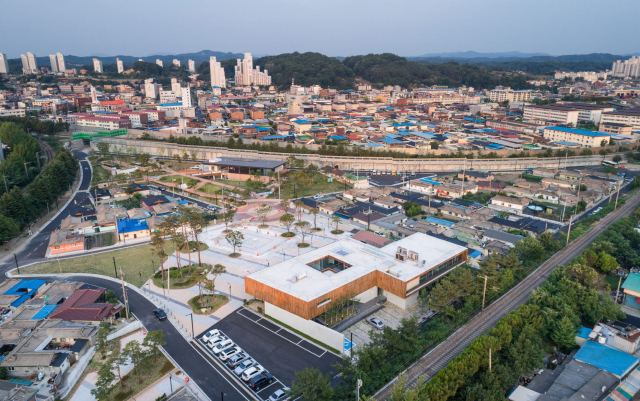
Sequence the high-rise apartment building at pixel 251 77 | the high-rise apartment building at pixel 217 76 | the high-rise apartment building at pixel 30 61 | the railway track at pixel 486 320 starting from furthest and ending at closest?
the high-rise apartment building at pixel 30 61
the high-rise apartment building at pixel 251 77
the high-rise apartment building at pixel 217 76
the railway track at pixel 486 320

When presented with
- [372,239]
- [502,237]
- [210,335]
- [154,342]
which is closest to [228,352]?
[210,335]

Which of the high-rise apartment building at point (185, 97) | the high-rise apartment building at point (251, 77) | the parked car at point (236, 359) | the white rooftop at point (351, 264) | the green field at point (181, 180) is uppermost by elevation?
the high-rise apartment building at point (251, 77)

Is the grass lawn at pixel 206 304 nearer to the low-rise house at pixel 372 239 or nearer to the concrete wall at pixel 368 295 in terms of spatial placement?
the concrete wall at pixel 368 295

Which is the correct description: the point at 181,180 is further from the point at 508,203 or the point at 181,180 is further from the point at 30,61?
the point at 30,61

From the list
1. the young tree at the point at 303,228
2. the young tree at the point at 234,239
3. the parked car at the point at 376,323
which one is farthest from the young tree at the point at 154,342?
the young tree at the point at 303,228

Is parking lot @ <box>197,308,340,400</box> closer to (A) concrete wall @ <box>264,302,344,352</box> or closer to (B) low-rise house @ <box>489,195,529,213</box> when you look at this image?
(A) concrete wall @ <box>264,302,344,352</box>

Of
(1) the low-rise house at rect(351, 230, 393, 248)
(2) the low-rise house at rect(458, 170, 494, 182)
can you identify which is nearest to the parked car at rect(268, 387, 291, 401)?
(1) the low-rise house at rect(351, 230, 393, 248)

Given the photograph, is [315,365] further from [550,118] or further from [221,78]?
[221,78]
